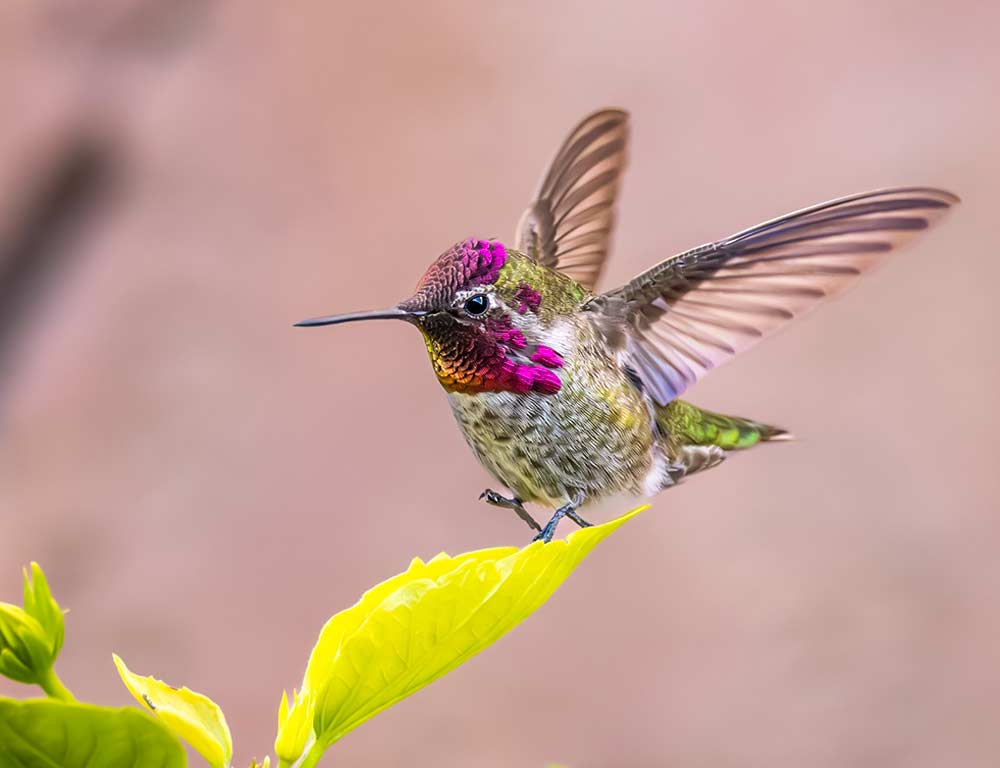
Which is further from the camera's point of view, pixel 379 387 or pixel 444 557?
pixel 379 387

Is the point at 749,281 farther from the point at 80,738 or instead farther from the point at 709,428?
the point at 80,738

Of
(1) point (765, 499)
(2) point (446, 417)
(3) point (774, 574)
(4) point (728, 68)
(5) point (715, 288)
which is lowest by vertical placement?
(3) point (774, 574)

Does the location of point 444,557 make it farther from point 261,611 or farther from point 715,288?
point 261,611

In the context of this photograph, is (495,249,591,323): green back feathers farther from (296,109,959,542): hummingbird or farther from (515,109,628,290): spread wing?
(515,109,628,290): spread wing

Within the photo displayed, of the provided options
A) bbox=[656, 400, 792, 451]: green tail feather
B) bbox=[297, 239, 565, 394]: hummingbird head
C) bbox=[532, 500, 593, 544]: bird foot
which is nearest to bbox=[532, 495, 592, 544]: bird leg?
bbox=[532, 500, 593, 544]: bird foot

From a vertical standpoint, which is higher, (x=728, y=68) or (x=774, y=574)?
(x=728, y=68)

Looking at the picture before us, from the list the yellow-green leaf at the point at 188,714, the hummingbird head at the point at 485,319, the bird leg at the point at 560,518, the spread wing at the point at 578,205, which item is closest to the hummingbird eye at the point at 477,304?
the hummingbird head at the point at 485,319

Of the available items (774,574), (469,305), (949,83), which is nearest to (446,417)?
(774,574)

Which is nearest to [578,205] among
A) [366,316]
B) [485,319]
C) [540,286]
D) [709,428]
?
[709,428]
